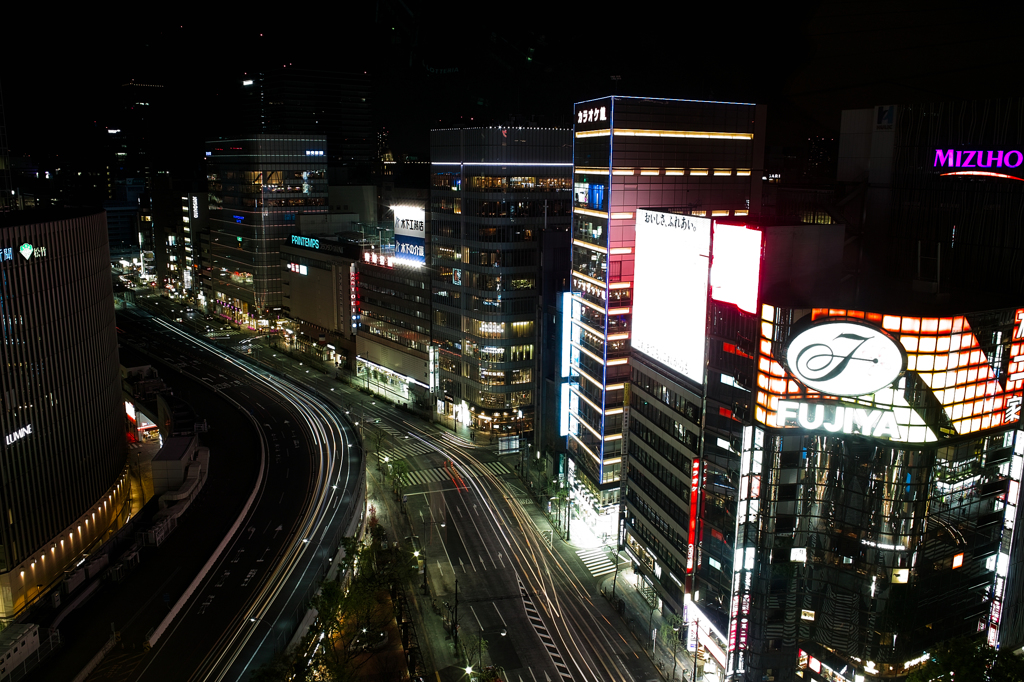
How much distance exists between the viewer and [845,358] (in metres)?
45.5

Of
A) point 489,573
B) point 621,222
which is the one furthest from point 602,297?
point 489,573

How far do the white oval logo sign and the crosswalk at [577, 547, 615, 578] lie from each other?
3015 cm

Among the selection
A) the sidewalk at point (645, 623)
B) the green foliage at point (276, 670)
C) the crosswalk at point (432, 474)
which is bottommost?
the sidewalk at point (645, 623)

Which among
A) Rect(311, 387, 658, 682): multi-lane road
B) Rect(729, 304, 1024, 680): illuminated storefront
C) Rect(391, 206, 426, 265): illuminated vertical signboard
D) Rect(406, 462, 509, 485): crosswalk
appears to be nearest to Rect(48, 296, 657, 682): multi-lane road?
Rect(311, 387, 658, 682): multi-lane road

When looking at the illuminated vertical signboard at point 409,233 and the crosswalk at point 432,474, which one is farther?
the illuminated vertical signboard at point 409,233

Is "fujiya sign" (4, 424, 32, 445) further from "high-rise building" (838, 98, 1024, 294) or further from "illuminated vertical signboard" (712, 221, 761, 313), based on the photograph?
"high-rise building" (838, 98, 1024, 294)

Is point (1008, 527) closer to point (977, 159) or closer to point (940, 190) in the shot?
point (940, 190)

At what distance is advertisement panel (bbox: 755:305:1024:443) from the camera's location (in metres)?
44.8

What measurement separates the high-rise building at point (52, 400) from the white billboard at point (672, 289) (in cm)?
4974

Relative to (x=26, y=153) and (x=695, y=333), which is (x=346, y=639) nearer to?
(x=695, y=333)

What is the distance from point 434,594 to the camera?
6419 centimetres

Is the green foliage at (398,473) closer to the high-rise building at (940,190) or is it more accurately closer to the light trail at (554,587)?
the light trail at (554,587)

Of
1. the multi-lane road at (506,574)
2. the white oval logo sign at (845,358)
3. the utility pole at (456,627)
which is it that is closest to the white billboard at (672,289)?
the white oval logo sign at (845,358)

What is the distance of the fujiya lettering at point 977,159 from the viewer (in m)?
46.9
